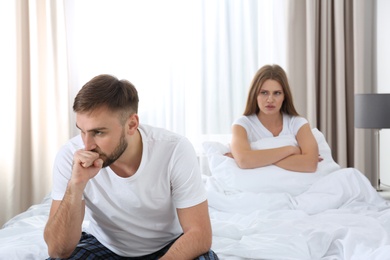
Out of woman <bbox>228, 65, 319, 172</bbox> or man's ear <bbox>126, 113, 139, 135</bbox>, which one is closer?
man's ear <bbox>126, 113, 139, 135</bbox>

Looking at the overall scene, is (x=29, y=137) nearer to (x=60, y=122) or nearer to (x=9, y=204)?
(x=60, y=122)

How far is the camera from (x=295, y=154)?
2.78 metres

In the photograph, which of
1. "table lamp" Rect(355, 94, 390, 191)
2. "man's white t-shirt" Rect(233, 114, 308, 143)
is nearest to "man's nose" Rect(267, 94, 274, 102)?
"man's white t-shirt" Rect(233, 114, 308, 143)

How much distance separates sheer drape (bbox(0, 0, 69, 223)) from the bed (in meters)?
1.22

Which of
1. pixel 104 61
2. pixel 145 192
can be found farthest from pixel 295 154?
pixel 104 61

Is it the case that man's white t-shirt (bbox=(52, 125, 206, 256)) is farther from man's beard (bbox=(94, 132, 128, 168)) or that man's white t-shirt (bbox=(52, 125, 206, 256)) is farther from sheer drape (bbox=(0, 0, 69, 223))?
sheer drape (bbox=(0, 0, 69, 223))

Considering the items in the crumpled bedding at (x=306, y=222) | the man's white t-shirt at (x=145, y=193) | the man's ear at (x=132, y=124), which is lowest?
the crumpled bedding at (x=306, y=222)

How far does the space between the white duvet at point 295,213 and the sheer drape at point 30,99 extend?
66.2 inches

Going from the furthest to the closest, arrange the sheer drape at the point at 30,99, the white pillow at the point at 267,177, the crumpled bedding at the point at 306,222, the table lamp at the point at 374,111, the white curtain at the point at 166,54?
the white curtain at the point at 166,54 < the sheer drape at the point at 30,99 < the table lamp at the point at 374,111 < the white pillow at the point at 267,177 < the crumpled bedding at the point at 306,222

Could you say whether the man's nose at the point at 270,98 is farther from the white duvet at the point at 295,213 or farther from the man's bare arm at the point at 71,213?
the man's bare arm at the point at 71,213

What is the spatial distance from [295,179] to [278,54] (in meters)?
1.83

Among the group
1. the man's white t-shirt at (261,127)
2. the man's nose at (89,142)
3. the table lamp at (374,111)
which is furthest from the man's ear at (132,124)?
the table lamp at (374,111)

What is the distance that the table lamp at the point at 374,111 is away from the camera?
10.2 feet

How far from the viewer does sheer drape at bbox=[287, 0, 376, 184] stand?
13.1 feet
